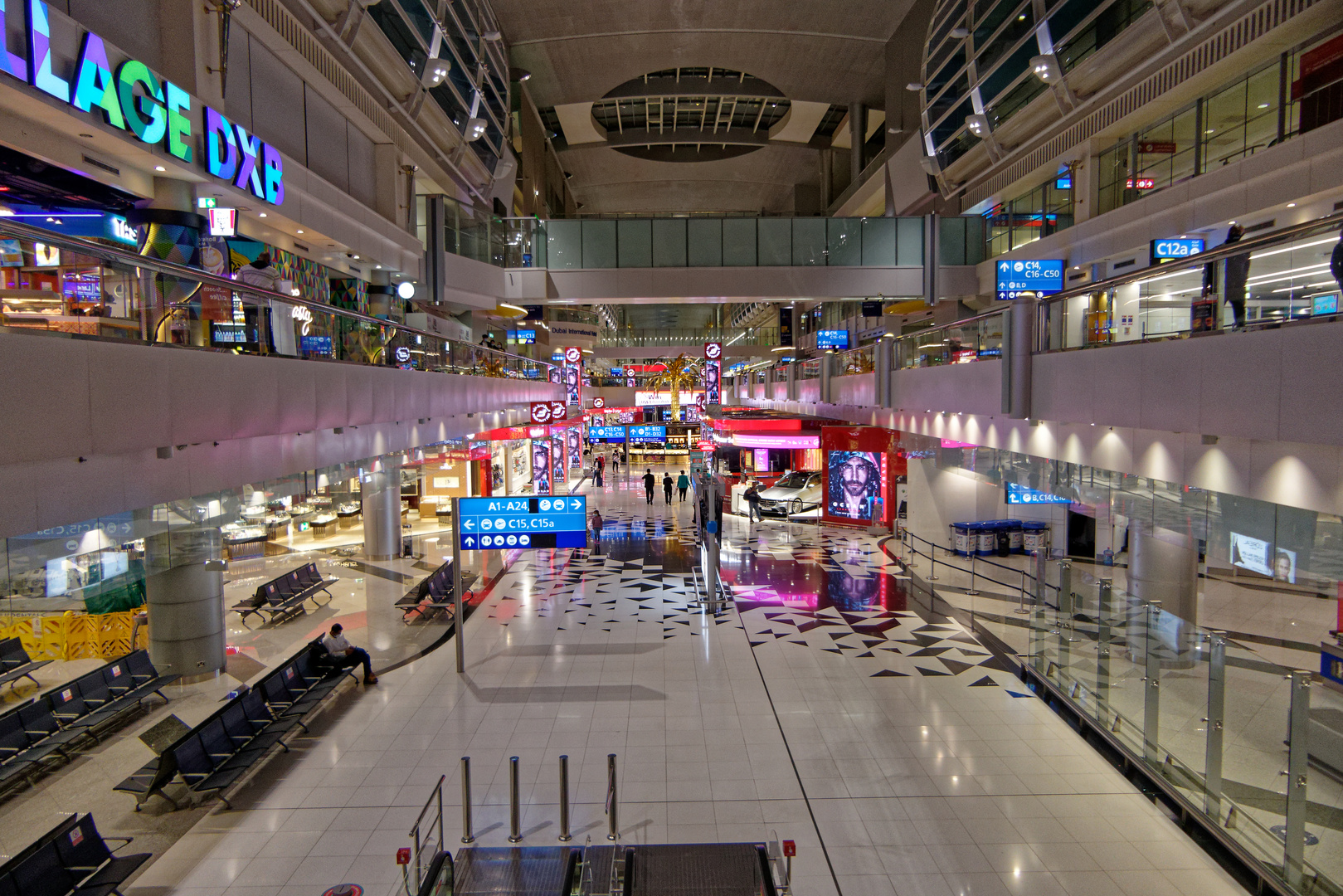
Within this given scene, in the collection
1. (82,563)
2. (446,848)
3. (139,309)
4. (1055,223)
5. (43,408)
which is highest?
(1055,223)

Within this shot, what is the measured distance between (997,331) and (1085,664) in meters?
4.11

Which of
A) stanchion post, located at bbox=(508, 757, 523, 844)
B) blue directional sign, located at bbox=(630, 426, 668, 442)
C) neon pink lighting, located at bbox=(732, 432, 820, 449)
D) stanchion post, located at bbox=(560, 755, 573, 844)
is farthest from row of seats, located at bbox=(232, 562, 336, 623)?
blue directional sign, located at bbox=(630, 426, 668, 442)

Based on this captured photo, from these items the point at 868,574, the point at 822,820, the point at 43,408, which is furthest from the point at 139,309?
the point at 868,574

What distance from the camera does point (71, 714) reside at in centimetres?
810

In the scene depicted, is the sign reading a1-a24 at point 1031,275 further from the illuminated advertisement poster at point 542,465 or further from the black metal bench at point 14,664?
the black metal bench at point 14,664

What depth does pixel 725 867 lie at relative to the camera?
526 cm

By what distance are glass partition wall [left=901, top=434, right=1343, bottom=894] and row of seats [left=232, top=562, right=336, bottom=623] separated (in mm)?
11704

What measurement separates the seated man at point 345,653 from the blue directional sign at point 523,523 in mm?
1890

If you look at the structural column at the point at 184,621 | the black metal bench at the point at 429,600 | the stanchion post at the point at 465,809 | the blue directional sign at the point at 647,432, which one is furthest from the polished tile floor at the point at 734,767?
the blue directional sign at the point at 647,432

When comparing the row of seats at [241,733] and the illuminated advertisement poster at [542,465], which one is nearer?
the row of seats at [241,733]

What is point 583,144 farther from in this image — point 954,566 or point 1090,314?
point 1090,314

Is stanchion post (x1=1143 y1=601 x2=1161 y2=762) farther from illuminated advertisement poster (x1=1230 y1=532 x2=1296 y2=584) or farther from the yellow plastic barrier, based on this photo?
the yellow plastic barrier

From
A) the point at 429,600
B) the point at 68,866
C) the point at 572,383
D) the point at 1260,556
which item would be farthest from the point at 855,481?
the point at 68,866

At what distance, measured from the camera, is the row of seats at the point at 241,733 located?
21.4 ft
